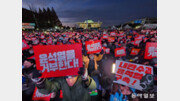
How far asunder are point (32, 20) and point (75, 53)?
58361 millimetres

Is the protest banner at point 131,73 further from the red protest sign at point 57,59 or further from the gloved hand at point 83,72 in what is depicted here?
the red protest sign at point 57,59

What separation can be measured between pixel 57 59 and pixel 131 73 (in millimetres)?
2229

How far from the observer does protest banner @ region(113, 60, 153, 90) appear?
275cm

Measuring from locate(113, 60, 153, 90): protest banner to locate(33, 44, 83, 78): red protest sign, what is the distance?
140cm

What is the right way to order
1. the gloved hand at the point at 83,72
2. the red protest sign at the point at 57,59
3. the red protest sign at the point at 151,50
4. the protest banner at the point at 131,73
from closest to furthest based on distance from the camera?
the red protest sign at the point at 57,59, the gloved hand at the point at 83,72, the protest banner at the point at 131,73, the red protest sign at the point at 151,50

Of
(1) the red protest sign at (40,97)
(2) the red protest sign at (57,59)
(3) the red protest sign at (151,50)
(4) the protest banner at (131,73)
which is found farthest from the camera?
(3) the red protest sign at (151,50)

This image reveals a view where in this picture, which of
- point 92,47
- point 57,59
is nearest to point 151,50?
point 92,47

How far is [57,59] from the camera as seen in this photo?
2354 mm

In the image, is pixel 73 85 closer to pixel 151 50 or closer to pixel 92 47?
pixel 92 47

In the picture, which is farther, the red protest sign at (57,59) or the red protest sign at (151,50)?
the red protest sign at (151,50)

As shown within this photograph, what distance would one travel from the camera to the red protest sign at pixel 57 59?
2277 millimetres

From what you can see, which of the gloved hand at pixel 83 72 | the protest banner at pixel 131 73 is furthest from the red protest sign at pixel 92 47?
the gloved hand at pixel 83 72

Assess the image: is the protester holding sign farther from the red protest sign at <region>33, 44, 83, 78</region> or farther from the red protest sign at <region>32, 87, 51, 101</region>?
the red protest sign at <region>32, 87, 51, 101</region>

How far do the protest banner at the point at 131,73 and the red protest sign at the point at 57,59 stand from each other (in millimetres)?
1402
